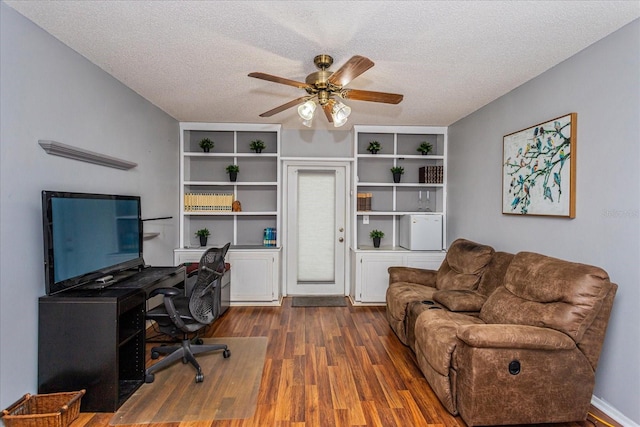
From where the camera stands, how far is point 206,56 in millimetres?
2666

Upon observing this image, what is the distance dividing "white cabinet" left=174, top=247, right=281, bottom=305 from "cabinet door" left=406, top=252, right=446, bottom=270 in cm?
178

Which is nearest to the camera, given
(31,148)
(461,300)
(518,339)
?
(518,339)

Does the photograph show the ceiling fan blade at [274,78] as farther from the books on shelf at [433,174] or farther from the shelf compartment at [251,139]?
the books on shelf at [433,174]

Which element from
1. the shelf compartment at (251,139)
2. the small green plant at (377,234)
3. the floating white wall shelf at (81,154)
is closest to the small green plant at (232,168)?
the shelf compartment at (251,139)

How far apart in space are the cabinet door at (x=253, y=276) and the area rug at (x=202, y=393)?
142 centimetres

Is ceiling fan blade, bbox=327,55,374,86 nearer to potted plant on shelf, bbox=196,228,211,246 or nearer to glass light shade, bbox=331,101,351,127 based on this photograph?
glass light shade, bbox=331,101,351,127

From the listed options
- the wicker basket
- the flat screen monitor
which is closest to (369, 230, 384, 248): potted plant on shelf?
the flat screen monitor

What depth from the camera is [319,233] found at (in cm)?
519

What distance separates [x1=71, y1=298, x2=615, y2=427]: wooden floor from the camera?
7.34 ft

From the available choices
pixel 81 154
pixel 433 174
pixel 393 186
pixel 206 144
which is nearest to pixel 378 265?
pixel 393 186

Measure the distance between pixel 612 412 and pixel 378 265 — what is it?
8.93 feet

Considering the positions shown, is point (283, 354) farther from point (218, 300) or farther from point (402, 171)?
point (402, 171)

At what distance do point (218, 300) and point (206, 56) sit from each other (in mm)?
2005

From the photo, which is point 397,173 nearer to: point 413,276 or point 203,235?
point 413,276
